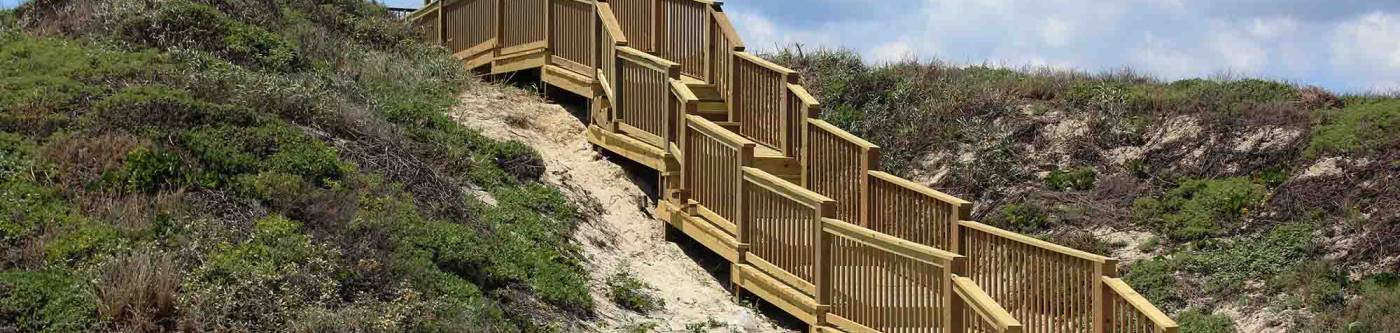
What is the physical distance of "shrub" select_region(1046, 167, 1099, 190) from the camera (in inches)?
789

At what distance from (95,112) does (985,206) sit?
10.2 meters

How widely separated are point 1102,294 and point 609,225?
6.45 meters

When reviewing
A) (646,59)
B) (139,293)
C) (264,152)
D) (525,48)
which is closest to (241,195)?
(264,152)

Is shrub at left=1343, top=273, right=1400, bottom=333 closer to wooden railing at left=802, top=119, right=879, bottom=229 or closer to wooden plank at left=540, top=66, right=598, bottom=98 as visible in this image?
wooden railing at left=802, top=119, right=879, bottom=229

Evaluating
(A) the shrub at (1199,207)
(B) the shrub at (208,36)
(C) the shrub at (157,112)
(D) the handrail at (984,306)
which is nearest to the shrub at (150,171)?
(C) the shrub at (157,112)

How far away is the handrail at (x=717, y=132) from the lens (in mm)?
16203

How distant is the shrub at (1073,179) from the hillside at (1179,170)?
22 mm

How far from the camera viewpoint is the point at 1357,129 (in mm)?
18984

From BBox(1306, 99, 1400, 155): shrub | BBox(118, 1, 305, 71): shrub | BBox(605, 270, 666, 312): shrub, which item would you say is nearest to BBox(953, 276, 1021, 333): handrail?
BBox(605, 270, 666, 312): shrub

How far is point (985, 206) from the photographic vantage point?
20.2 meters

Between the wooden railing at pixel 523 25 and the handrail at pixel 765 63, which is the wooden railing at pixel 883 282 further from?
the wooden railing at pixel 523 25

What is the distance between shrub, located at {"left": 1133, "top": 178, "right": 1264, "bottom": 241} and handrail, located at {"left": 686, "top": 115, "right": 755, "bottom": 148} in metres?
5.01

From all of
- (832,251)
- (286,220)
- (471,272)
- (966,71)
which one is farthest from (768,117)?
(966,71)

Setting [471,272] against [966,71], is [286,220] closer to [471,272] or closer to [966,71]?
[471,272]
